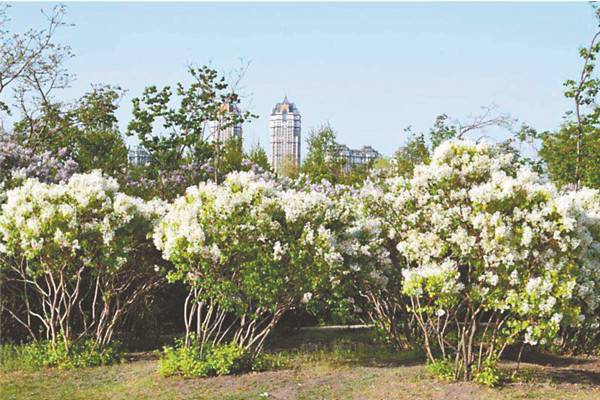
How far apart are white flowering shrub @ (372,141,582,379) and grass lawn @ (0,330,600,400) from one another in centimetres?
55

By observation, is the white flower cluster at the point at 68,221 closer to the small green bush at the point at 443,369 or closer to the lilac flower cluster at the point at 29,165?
the lilac flower cluster at the point at 29,165

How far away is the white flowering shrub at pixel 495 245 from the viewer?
688 centimetres

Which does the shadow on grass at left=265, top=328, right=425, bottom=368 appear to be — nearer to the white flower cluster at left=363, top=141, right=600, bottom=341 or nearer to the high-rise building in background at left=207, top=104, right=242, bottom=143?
the white flower cluster at left=363, top=141, right=600, bottom=341

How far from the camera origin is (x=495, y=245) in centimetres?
691

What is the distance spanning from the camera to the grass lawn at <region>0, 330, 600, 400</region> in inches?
285

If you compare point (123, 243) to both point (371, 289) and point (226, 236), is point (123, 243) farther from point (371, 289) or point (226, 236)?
point (371, 289)

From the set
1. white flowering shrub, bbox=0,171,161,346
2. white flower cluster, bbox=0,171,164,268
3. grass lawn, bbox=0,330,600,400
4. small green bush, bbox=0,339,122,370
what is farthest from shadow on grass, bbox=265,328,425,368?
white flower cluster, bbox=0,171,164,268

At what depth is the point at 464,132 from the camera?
14.9 m

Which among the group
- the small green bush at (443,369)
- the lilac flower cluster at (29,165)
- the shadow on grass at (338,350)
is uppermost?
the lilac flower cluster at (29,165)

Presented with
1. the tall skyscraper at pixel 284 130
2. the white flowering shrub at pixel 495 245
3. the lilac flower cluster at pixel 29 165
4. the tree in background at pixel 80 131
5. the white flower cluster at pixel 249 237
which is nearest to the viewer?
the white flowering shrub at pixel 495 245

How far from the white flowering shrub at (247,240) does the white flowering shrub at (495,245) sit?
3.27 ft

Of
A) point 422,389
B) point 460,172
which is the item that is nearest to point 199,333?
point 422,389

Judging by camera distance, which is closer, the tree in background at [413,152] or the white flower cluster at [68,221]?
the white flower cluster at [68,221]

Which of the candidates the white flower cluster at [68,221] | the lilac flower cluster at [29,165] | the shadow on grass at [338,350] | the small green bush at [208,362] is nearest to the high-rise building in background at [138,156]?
the lilac flower cluster at [29,165]
